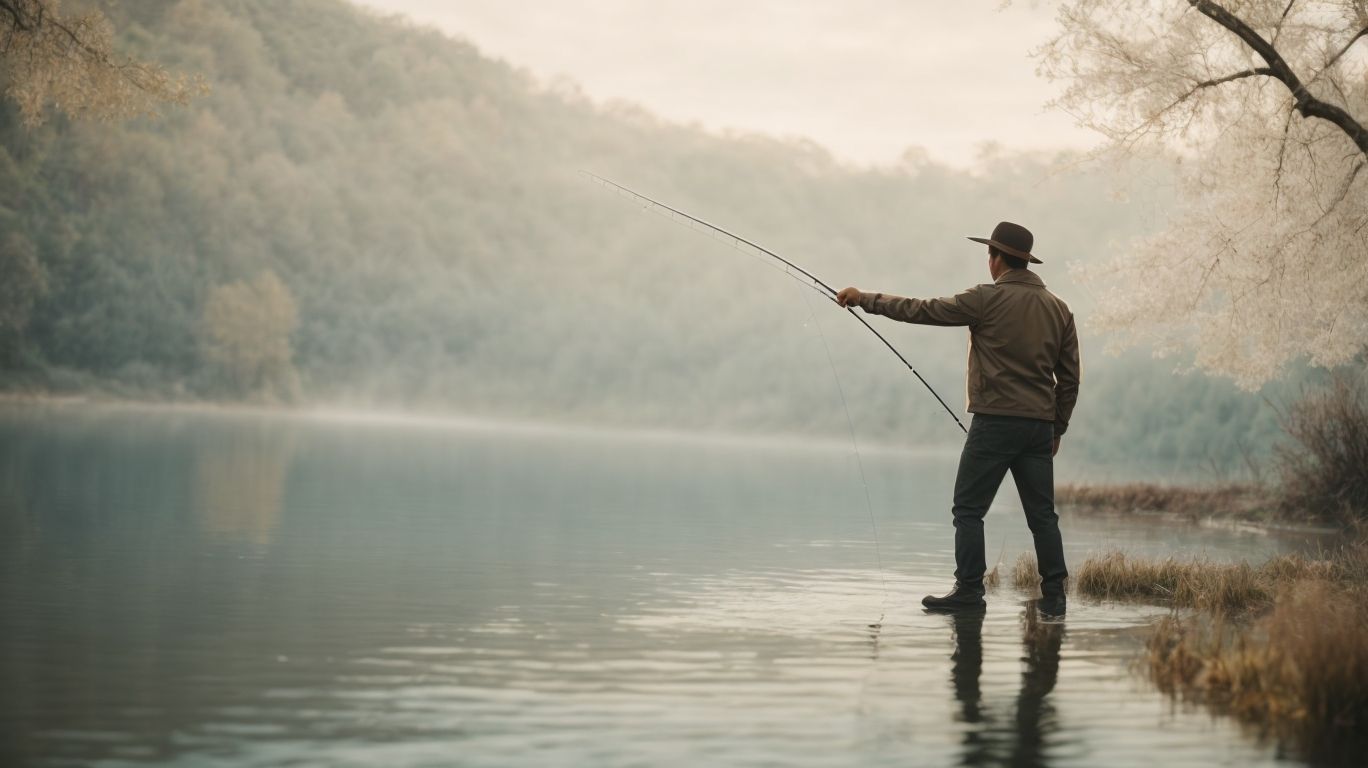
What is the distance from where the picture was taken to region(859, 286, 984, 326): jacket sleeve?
955 cm

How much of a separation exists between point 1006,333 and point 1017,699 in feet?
11.0

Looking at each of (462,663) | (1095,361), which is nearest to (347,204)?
(1095,361)

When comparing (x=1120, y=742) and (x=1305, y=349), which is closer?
(x=1120, y=742)

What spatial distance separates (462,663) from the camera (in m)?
7.62

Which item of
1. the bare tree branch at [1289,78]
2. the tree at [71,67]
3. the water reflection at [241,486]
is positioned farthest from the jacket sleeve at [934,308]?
the tree at [71,67]

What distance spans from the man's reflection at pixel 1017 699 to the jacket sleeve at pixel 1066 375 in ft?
4.55

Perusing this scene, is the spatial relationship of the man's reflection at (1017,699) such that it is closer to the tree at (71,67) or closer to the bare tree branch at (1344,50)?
the bare tree branch at (1344,50)

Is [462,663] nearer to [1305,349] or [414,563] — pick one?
[414,563]

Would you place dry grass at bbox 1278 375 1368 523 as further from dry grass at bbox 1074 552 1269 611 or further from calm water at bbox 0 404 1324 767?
dry grass at bbox 1074 552 1269 611

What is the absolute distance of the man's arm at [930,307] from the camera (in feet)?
31.3

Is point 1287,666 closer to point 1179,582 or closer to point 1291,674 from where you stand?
point 1291,674

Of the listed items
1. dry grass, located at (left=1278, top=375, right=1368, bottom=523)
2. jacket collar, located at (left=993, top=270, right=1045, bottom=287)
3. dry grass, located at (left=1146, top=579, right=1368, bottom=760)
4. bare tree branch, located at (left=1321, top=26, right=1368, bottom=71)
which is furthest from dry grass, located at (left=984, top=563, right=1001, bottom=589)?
dry grass, located at (left=1278, top=375, right=1368, bottom=523)

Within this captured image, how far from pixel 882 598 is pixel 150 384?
93805 millimetres

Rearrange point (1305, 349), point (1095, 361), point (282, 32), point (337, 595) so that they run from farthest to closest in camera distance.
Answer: point (282, 32) < point (1095, 361) < point (1305, 349) < point (337, 595)
